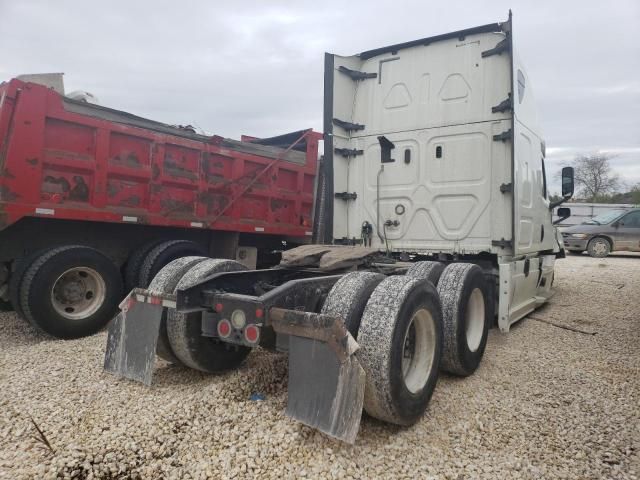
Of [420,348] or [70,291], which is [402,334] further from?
[70,291]

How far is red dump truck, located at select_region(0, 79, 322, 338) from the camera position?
15.0ft

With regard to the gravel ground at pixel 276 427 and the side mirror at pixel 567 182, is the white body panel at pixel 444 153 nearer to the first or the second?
the side mirror at pixel 567 182

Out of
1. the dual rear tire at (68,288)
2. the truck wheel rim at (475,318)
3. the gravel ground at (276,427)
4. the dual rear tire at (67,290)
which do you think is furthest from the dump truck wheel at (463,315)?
A: the dual rear tire at (67,290)

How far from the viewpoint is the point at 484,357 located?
437 cm

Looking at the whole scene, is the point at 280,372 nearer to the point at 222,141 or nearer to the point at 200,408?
the point at 200,408

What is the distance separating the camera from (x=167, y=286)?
134 inches

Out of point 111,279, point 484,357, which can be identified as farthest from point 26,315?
point 484,357

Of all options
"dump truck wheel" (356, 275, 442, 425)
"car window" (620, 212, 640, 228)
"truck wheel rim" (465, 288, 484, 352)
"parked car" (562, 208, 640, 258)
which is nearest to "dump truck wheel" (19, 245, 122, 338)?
"dump truck wheel" (356, 275, 442, 425)

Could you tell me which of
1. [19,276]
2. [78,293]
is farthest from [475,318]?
[19,276]

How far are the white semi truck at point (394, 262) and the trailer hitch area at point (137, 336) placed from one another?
0.01 metres

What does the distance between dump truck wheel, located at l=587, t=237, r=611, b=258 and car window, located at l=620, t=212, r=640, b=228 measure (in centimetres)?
78

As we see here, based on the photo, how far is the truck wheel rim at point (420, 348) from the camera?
9.82 feet

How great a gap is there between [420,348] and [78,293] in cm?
371

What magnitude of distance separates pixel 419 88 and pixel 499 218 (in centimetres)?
175
